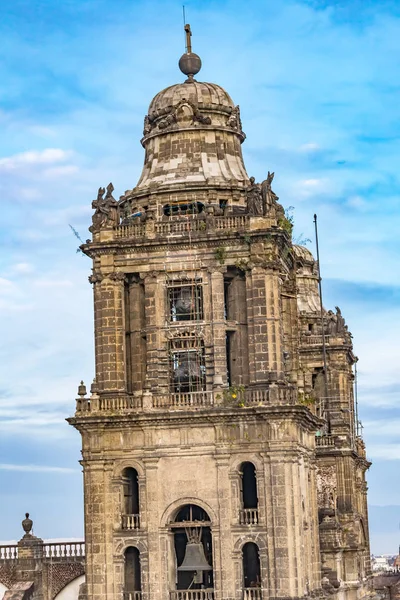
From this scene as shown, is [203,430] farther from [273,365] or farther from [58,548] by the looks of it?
[58,548]

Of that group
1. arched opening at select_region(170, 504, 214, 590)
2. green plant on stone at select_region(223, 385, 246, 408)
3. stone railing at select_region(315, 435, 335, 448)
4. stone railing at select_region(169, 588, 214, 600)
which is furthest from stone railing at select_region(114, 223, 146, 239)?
stone railing at select_region(315, 435, 335, 448)

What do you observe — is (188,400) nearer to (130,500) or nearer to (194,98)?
(130,500)

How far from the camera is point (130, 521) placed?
A: 248 feet

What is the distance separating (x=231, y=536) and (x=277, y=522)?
221cm

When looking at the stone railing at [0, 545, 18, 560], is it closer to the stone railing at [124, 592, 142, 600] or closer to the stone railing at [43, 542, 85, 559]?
the stone railing at [43, 542, 85, 559]

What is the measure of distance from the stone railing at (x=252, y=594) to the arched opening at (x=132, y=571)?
5.15 meters

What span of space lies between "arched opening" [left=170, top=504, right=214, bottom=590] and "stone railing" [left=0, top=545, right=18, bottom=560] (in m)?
13.5

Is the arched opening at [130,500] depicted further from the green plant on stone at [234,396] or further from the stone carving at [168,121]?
the stone carving at [168,121]

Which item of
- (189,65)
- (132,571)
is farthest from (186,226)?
(132,571)

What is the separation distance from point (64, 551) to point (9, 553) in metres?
3.06

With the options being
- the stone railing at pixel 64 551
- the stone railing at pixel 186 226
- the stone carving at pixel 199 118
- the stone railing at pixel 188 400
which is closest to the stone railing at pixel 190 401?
the stone railing at pixel 188 400

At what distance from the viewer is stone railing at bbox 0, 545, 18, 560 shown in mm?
86250

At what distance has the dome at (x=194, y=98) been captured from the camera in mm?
81125

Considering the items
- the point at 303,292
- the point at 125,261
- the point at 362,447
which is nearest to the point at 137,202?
the point at 125,261
